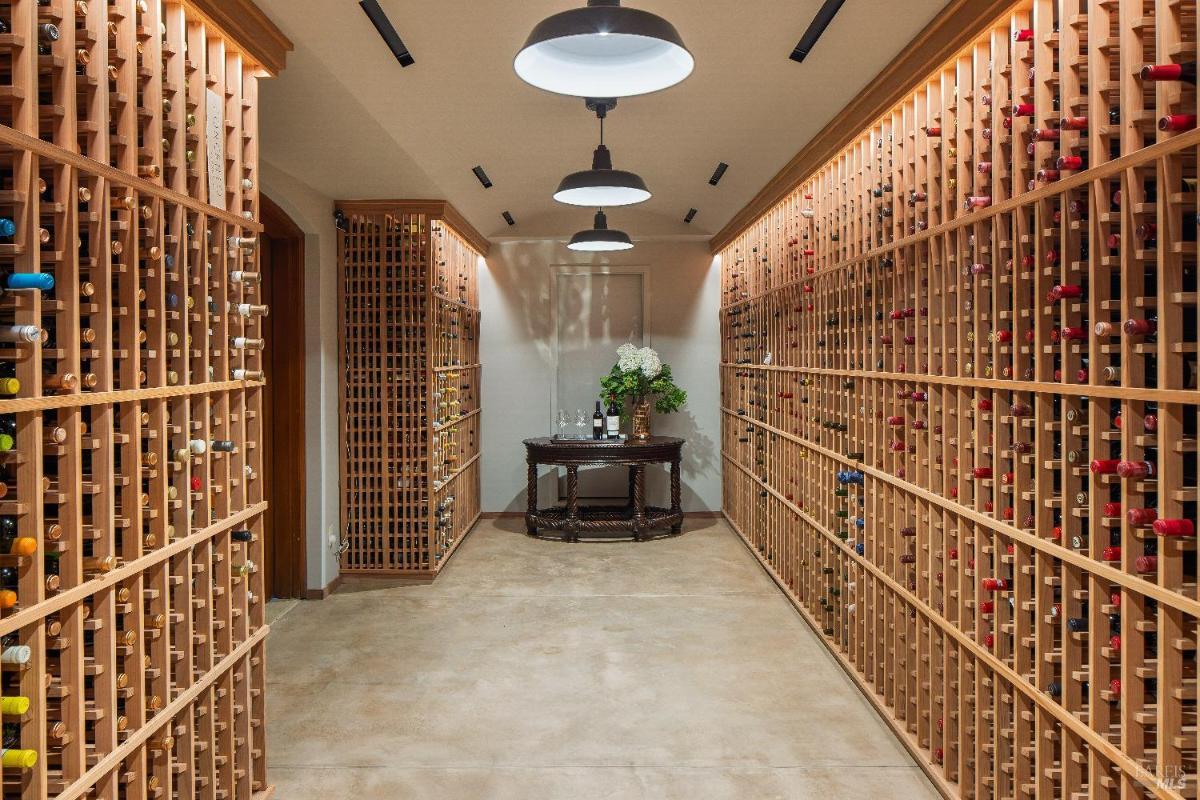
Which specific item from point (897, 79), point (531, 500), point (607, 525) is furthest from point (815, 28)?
point (531, 500)

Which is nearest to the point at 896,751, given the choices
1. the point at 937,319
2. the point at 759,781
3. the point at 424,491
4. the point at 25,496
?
the point at 759,781

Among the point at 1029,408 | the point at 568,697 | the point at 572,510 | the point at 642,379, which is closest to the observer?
the point at 1029,408

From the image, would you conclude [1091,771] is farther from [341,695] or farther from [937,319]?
[341,695]

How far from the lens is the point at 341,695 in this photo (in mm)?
3836

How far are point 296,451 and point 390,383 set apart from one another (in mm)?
762

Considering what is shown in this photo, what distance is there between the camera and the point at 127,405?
1998 millimetres

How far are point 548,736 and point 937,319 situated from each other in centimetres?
220

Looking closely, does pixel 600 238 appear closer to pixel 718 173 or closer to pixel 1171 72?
pixel 718 173

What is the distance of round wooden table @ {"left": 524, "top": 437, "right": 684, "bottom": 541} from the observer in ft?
22.9

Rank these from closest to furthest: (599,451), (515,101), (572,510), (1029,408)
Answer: (1029,408), (515,101), (599,451), (572,510)

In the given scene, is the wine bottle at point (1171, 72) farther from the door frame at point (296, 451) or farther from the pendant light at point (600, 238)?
the door frame at point (296, 451)

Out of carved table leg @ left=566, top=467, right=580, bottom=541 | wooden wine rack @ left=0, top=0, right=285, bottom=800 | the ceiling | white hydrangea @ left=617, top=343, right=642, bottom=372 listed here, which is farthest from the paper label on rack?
white hydrangea @ left=617, top=343, right=642, bottom=372

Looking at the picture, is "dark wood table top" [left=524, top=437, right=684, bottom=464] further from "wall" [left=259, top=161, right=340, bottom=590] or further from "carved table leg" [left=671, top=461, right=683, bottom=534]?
"wall" [left=259, top=161, right=340, bottom=590]

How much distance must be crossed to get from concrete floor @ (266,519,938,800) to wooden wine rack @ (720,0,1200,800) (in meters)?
0.39
